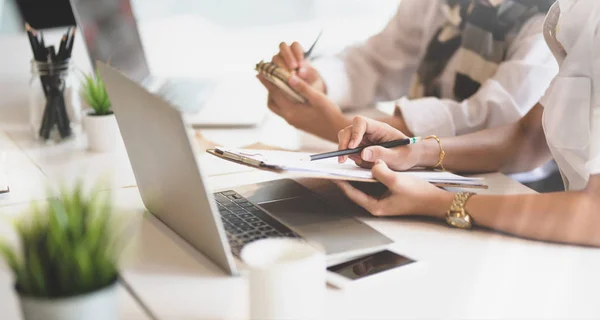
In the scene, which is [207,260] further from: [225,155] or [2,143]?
[2,143]

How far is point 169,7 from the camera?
256 cm

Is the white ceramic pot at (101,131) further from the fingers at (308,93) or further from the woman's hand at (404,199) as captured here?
the woman's hand at (404,199)

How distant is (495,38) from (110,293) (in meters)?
1.22

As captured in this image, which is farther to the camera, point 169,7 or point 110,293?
point 169,7

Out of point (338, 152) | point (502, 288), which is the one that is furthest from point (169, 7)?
point (502, 288)

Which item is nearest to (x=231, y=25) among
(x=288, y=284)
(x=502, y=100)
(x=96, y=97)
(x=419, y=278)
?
(x=96, y=97)

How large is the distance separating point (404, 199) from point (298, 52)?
72cm

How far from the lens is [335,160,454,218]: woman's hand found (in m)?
1.05

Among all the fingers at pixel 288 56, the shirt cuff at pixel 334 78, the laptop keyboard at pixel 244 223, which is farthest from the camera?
the shirt cuff at pixel 334 78

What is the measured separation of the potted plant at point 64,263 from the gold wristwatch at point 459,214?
1.80 ft

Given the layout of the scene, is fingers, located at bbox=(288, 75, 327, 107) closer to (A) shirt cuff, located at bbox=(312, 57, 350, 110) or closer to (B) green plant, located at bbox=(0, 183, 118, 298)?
(A) shirt cuff, located at bbox=(312, 57, 350, 110)

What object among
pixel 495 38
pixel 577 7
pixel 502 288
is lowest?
pixel 502 288

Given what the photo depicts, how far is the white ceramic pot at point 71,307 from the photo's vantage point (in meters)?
0.64

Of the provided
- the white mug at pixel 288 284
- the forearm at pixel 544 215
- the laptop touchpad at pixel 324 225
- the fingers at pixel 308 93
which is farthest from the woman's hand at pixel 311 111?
the white mug at pixel 288 284
